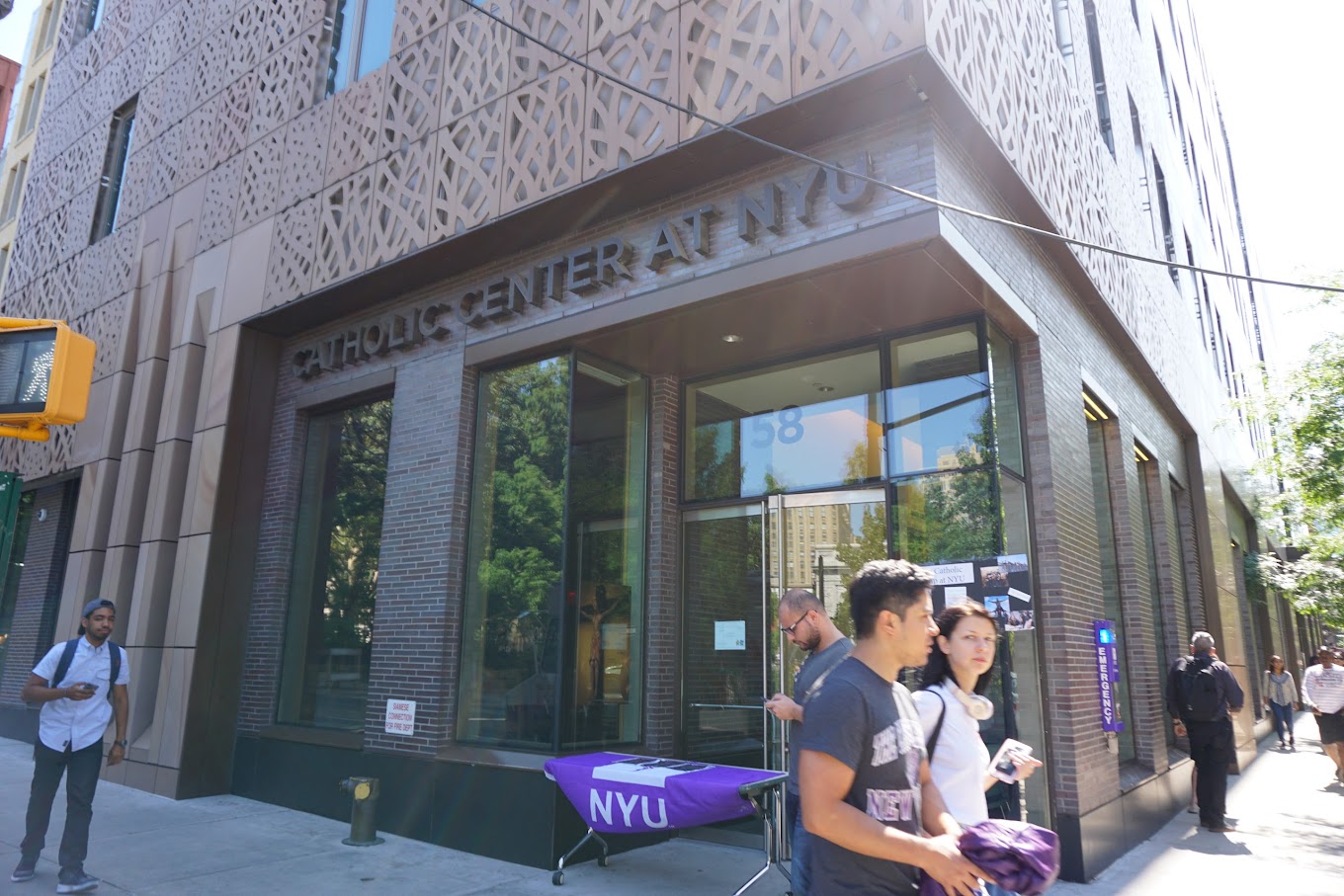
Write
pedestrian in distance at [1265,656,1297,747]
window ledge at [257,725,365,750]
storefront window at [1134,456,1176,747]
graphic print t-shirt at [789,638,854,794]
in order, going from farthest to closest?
1. pedestrian in distance at [1265,656,1297,747]
2. storefront window at [1134,456,1176,747]
3. window ledge at [257,725,365,750]
4. graphic print t-shirt at [789,638,854,794]

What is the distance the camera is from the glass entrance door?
25.7ft

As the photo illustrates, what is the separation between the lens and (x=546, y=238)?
340 inches

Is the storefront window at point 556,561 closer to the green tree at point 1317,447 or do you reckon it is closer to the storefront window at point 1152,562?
the storefront window at point 1152,562

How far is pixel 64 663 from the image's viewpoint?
A: 6328 mm

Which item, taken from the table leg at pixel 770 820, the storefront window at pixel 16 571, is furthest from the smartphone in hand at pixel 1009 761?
the storefront window at pixel 16 571

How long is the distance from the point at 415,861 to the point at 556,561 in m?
2.78

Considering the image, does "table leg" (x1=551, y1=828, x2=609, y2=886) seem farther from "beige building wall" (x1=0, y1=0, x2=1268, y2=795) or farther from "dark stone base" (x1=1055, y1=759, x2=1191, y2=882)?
"dark stone base" (x1=1055, y1=759, x2=1191, y2=882)

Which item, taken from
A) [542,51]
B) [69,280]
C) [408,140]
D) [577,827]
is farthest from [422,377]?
[69,280]

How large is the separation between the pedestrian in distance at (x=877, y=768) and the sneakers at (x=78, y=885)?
6.03 m

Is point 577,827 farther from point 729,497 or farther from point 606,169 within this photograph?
point 606,169

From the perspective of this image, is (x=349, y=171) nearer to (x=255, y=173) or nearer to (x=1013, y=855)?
(x=255, y=173)

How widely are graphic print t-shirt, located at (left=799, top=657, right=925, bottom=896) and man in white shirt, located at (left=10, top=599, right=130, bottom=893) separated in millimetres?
5883

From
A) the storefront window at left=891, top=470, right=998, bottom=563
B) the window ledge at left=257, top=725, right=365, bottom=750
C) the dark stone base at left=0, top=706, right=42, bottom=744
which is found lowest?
the dark stone base at left=0, top=706, right=42, bottom=744

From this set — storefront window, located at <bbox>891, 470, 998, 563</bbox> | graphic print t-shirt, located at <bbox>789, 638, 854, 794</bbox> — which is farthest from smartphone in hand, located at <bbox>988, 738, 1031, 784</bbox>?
storefront window, located at <bbox>891, 470, 998, 563</bbox>
